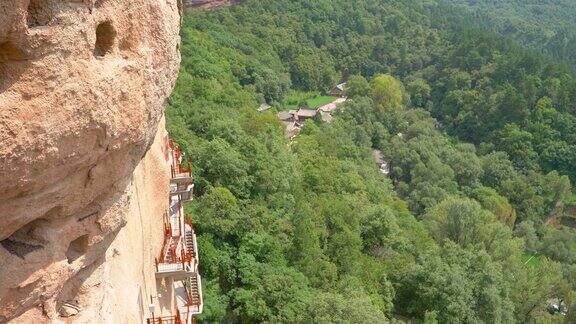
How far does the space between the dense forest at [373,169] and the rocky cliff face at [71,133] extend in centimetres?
1432

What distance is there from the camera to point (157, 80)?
9359 mm

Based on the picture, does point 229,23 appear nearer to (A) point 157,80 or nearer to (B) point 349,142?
(B) point 349,142

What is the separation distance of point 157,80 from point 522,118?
7422cm

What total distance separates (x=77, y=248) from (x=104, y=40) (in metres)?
3.67

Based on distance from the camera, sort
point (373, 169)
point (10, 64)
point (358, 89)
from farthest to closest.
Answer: point (358, 89), point (373, 169), point (10, 64)

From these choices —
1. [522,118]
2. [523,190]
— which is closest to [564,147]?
[522,118]

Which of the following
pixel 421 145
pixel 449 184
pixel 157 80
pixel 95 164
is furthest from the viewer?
pixel 421 145

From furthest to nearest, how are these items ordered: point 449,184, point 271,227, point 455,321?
point 449,184
point 455,321
point 271,227

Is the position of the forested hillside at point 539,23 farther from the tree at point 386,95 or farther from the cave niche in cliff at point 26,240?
the cave niche in cliff at point 26,240

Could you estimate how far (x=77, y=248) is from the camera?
32.6 feet

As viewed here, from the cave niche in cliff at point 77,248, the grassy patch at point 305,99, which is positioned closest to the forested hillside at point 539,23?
the grassy patch at point 305,99

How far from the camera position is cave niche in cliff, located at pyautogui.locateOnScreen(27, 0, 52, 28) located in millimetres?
Answer: 7270

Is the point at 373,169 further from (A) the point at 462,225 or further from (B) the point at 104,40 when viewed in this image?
(B) the point at 104,40

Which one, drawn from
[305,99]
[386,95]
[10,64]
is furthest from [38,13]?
[305,99]
